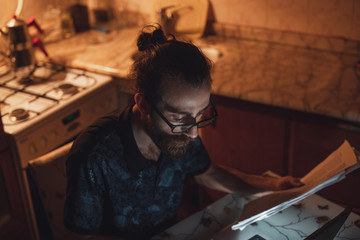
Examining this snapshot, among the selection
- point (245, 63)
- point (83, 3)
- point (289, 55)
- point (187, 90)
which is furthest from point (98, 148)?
point (83, 3)

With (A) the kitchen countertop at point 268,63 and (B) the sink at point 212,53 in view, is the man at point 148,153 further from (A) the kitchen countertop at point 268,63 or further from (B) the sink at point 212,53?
(B) the sink at point 212,53

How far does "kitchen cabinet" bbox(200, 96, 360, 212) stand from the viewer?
1914mm

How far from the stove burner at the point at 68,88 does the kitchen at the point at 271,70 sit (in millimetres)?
212

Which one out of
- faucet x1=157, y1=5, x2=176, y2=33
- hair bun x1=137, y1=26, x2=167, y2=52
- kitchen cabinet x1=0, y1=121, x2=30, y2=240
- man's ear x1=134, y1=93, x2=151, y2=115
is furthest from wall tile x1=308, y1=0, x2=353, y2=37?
kitchen cabinet x1=0, y1=121, x2=30, y2=240

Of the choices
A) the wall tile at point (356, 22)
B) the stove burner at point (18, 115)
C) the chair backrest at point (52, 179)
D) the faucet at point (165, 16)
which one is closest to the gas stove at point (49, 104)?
the stove burner at point (18, 115)

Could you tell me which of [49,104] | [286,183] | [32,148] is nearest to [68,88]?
[49,104]


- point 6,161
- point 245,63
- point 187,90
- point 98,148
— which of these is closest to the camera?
point 187,90

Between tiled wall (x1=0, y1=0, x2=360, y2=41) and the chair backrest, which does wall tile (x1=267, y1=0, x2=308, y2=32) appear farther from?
the chair backrest

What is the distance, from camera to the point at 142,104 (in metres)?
1.34

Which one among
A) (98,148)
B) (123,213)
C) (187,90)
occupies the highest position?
(187,90)

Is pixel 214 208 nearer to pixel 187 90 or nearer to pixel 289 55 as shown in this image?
pixel 187 90

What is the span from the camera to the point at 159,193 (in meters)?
1.51

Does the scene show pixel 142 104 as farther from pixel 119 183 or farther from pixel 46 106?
pixel 46 106

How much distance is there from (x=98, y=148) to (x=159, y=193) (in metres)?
0.29
